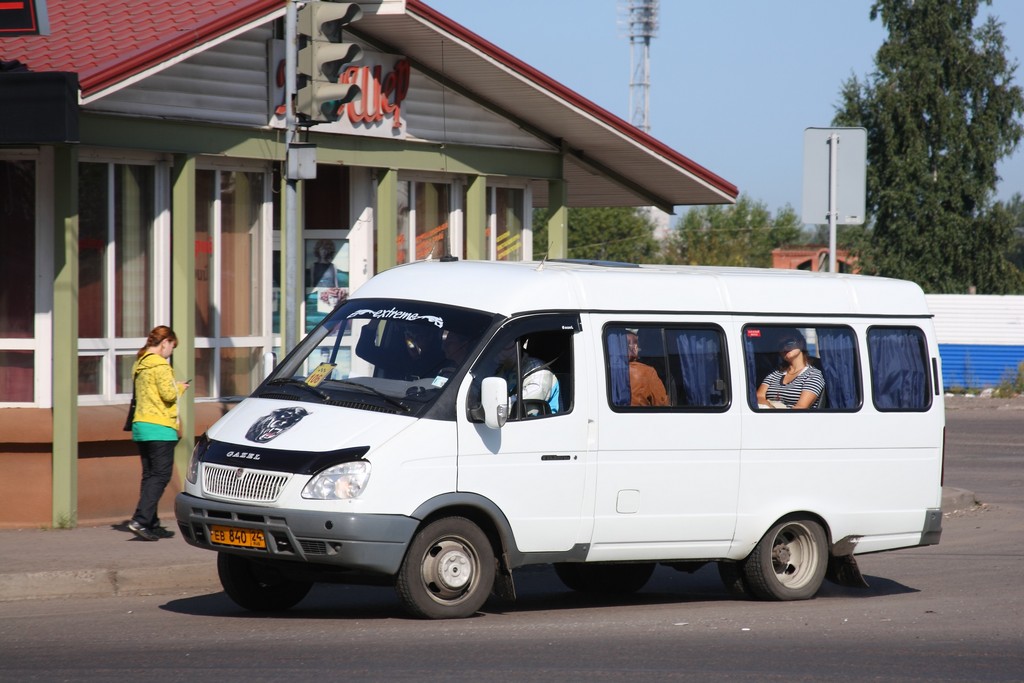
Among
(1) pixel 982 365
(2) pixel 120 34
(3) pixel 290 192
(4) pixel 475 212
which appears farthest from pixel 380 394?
(1) pixel 982 365

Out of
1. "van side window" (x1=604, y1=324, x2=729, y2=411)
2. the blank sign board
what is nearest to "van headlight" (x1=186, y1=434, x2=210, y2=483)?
"van side window" (x1=604, y1=324, x2=729, y2=411)

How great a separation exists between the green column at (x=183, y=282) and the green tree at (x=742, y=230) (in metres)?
71.8

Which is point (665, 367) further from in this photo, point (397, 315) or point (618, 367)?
point (397, 315)

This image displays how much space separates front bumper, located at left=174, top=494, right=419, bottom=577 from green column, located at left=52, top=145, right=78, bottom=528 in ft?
14.2

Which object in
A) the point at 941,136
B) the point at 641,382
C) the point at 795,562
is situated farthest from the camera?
the point at 941,136

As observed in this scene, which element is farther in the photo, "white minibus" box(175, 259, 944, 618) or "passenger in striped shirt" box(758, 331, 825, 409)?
"passenger in striped shirt" box(758, 331, 825, 409)

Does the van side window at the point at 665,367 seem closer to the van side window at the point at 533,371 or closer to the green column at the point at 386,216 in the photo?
the van side window at the point at 533,371

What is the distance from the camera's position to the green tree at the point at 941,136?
51.9 m

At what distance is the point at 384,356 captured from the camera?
29.6 ft

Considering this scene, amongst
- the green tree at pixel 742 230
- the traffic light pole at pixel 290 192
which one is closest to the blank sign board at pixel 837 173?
the traffic light pole at pixel 290 192

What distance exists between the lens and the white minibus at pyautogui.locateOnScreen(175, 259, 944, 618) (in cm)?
833

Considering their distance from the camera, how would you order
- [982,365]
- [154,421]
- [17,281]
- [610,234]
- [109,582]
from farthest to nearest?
[610,234]
[982,365]
[17,281]
[154,421]
[109,582]

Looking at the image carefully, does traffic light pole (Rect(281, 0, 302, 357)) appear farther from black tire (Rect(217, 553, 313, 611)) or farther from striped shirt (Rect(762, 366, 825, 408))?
striped shirt (Rect(762, 366, 825, 408))

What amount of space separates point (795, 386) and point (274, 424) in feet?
12.1
